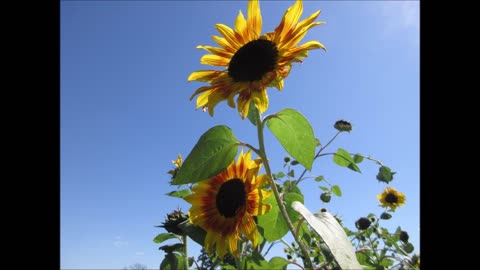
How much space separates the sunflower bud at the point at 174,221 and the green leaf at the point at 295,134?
538 mm

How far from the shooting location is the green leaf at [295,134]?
0.70 m

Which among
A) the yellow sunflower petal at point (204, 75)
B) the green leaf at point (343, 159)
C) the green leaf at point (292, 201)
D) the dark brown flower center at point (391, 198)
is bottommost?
the green leaf at point (292, 201)

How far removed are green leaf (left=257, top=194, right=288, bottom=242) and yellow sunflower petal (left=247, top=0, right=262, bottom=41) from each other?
0.42 meters

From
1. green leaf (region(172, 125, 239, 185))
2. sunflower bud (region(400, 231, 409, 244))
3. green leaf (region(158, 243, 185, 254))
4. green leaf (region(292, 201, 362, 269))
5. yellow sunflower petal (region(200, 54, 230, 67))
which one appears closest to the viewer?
green leaf (region(292, 201, 362, 269))

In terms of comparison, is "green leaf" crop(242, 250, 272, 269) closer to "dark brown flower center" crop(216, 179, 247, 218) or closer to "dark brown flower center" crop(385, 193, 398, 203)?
"dark brown flower center" crop(216, 179, 247, 218)

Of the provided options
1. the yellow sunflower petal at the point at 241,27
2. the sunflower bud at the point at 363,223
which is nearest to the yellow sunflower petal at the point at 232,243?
the yellow sunflower petal at the point at 241,27

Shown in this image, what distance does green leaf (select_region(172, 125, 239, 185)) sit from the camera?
0.70 metres

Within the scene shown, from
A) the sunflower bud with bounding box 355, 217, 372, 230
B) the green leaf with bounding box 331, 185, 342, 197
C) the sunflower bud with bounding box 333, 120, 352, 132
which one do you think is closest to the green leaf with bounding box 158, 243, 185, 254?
the green leaf with bounding box 331, 185, 342, 197

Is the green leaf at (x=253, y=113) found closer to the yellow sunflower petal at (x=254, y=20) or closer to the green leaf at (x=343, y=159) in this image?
the yellow sunflower petal at (x=254, y=20)
